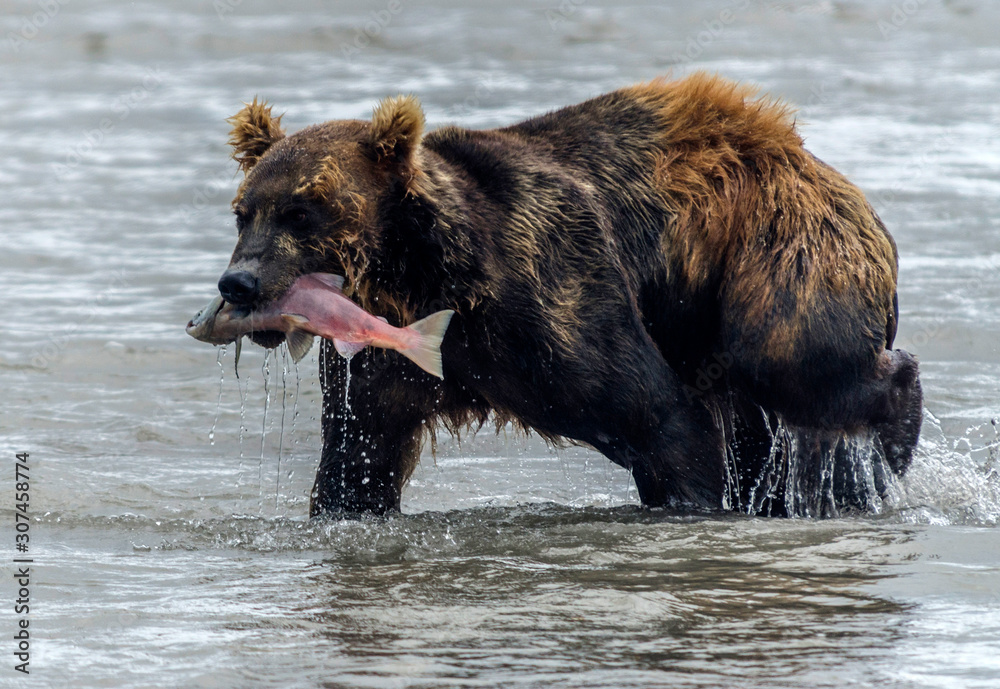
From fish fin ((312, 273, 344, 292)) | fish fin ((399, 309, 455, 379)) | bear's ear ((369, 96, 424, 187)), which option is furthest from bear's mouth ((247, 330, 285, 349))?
bear's ear ((369, 96, 424, 187))

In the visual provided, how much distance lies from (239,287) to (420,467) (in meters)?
3.04

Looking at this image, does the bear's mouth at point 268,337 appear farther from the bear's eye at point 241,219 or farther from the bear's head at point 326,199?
the bear's eye at point 241,219

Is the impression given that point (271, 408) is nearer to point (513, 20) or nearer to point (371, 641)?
point (371, 641)

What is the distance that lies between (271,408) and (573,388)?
4304 mm

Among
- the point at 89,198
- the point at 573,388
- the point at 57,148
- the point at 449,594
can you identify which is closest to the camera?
the point at 449,594

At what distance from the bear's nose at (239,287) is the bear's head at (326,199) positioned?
17mm

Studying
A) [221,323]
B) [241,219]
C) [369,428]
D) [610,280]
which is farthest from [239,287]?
[610,280]

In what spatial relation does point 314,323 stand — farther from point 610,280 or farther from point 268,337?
point 610,280

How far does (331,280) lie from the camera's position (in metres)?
5.30

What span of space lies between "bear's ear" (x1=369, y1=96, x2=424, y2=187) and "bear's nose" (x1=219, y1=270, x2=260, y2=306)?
734 millimetres

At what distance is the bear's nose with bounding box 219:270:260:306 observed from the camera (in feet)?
16.6

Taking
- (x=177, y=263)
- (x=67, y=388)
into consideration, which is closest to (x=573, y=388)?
(x=67, y=388)

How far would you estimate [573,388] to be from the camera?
18.3ft

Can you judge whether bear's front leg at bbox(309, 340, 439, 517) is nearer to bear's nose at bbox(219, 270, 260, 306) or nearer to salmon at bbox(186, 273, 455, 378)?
salmon at bbox(186, 273, 455, 378)
